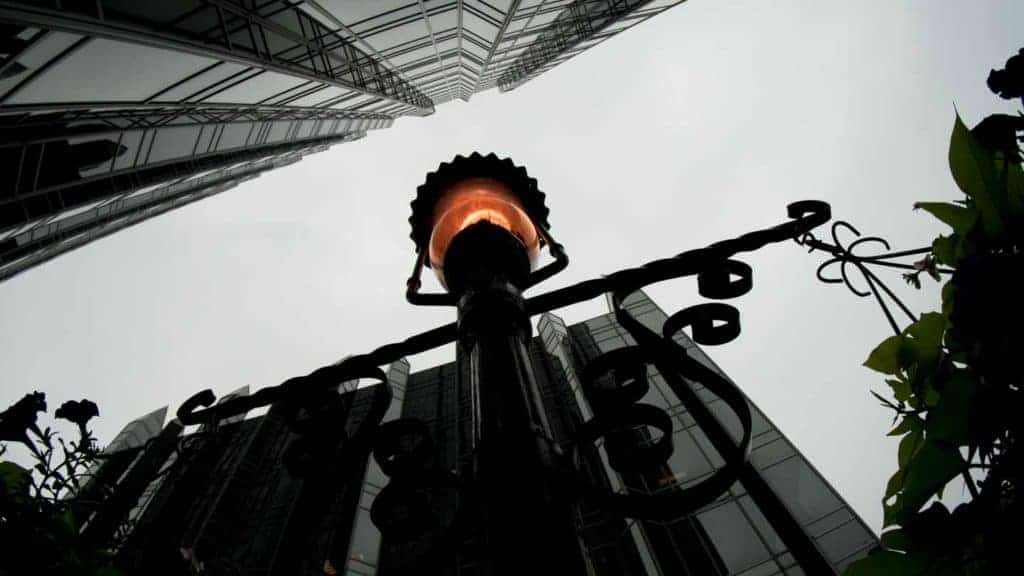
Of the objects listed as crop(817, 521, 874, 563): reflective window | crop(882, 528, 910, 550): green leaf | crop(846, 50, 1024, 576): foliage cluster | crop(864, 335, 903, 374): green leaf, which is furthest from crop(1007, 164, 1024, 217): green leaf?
crop(817, 521, 874, 563): reflective window

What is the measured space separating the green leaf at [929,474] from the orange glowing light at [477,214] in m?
1.11

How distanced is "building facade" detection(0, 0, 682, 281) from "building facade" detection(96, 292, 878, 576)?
5125 millimetres

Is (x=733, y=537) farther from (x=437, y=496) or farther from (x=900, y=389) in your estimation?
(x=900, y=389)

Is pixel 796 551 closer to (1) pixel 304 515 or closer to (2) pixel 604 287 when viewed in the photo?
(2) pixel 604 287

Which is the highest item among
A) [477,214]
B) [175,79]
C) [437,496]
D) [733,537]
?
[175,79]

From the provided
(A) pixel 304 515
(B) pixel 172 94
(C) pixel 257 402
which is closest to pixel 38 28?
(B) pixel 172 94

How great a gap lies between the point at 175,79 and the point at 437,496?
10.0 m

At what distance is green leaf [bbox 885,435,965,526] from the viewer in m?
0.70

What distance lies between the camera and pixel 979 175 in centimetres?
81

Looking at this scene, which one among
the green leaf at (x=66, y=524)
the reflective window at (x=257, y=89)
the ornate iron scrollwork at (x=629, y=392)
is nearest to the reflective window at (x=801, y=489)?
the ornate iron scrollwork at (x=629, y=392)

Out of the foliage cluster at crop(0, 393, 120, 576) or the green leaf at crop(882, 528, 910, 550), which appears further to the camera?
the foliage cluster at crop(0, 393, 120, 576)

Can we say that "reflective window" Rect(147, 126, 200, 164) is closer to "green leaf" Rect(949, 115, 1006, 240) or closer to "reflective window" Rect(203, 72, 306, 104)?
"reflective window" Rect(203, 72, 306, 104)

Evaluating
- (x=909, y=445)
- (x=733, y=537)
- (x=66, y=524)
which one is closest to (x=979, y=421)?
(x=909, y=445)

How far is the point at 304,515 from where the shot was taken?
121cm
